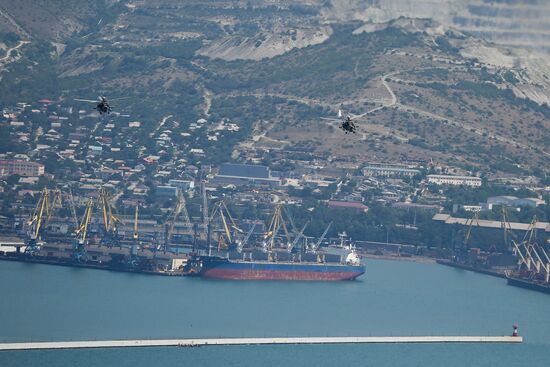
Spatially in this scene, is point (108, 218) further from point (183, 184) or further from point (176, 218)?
point (183, 184)

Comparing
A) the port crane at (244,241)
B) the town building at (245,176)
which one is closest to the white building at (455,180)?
the town building at (245,176)

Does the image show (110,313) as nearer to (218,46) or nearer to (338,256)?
(338,256)

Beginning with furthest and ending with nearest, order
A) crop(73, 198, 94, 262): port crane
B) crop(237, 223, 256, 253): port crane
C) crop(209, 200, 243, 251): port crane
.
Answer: crop(209, 200, 243, 251): port crane → crop(237, 223, 256, 253): port crane → crop(73, 198, 94, 262): port crane

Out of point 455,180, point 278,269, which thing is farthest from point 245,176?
point 278,269

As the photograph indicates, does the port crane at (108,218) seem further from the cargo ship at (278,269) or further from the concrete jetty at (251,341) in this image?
the concrete jetty at (251,341)

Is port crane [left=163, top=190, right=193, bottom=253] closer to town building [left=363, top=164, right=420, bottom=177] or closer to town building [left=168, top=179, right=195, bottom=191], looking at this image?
town building [left=168, top=179, right=195, bottom=191]

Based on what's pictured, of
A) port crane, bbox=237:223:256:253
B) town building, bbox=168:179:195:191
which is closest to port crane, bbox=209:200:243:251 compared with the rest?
port crane, bbox=237:223:256:253
